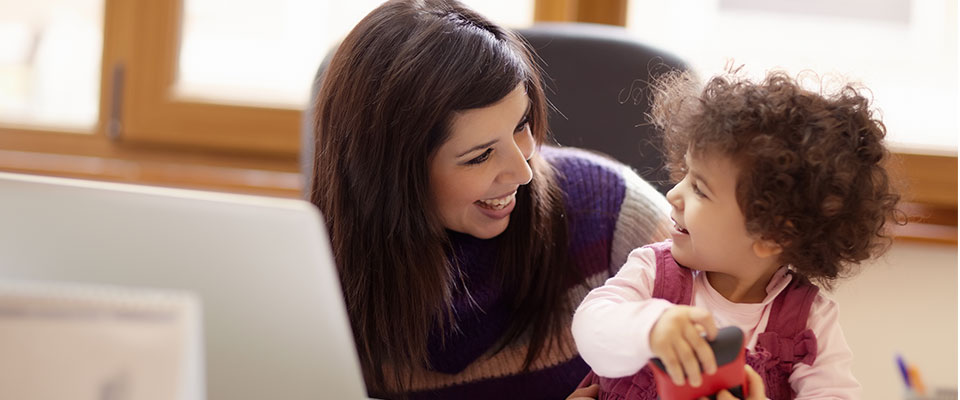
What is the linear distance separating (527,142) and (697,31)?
1173 millimetres

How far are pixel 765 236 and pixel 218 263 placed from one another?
512 mm

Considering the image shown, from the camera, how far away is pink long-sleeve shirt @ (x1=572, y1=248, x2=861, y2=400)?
88cm

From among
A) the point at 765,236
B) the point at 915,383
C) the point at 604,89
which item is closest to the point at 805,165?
the point at 765,236

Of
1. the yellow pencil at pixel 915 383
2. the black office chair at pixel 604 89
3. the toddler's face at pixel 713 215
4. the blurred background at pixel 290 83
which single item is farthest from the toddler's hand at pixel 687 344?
the blurred background at pixel 290 83

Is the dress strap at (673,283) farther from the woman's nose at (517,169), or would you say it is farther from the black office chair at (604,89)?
the black office chair at (604,89)

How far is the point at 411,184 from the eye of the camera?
1209 millimetres

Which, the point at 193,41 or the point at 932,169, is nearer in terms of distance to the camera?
the point at 932,169

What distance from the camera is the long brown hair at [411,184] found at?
3.81 ft

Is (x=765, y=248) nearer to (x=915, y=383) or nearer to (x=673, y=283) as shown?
(x=673, y=283)

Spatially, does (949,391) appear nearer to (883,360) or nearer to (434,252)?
(434,252)

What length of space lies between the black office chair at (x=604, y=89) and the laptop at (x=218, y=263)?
0.81m

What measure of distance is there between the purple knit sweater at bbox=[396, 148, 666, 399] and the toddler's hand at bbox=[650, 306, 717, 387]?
492 millimetres

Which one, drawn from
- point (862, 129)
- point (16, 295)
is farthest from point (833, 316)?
point (16, 295)

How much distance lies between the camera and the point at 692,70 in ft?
4.85
